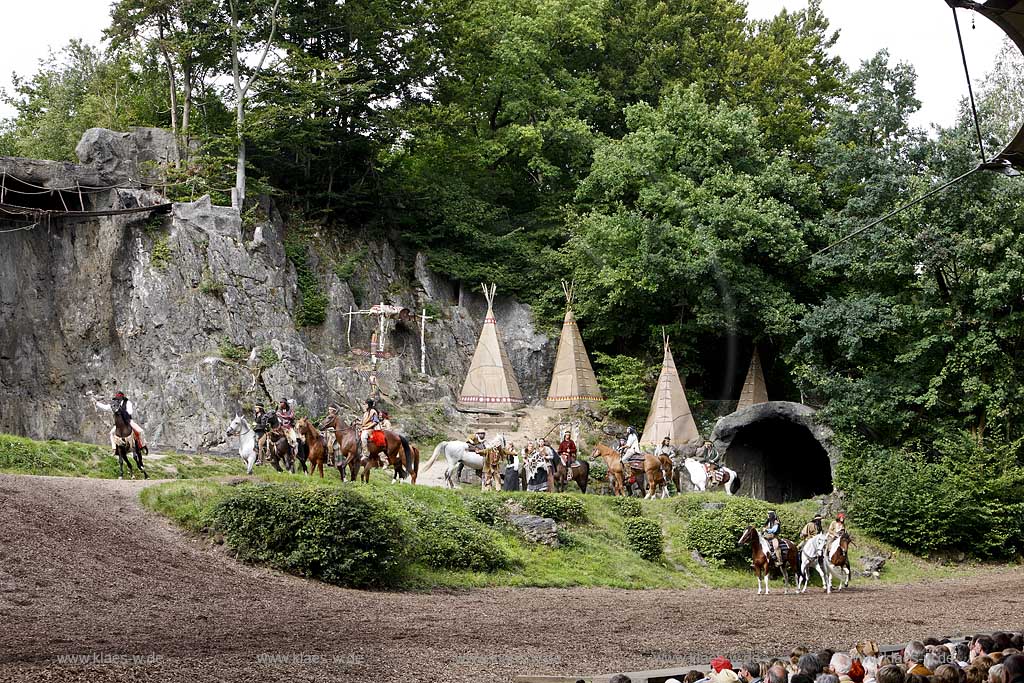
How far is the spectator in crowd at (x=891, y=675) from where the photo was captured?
7574 mm

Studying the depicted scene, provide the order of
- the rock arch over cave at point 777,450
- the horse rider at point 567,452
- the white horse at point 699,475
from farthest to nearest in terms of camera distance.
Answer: the rock arch over cave at point 777,450 < the white horse at point 699,475 < the horse rider at point 567,452

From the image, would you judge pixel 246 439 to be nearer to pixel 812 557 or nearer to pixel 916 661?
pixel 812 557

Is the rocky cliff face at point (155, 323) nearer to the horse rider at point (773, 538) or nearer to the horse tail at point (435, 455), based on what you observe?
the horse tail at point (435, 455)

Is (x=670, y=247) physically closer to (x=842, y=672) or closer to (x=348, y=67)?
(x=348, y=67)

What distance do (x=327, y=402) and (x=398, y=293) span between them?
6.99m

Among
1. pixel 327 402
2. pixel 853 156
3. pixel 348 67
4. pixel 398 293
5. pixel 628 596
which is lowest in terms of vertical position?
pixel 628 596

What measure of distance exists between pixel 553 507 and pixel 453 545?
4527mm

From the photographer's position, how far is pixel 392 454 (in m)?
22.2

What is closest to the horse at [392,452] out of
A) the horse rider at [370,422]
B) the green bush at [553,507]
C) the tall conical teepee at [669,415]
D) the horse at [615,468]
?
the horse rider at [370,422]

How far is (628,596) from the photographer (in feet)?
58.6

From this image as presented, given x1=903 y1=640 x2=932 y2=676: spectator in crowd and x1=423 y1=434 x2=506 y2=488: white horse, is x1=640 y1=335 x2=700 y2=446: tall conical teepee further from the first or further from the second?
x1=903 y1=640 x2=932 y2=676: spectator in crowd

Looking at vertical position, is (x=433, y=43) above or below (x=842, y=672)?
above

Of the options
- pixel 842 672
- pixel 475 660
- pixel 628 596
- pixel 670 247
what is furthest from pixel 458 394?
pixel 842 672

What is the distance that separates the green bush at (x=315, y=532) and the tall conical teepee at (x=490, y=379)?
16.4 meters
